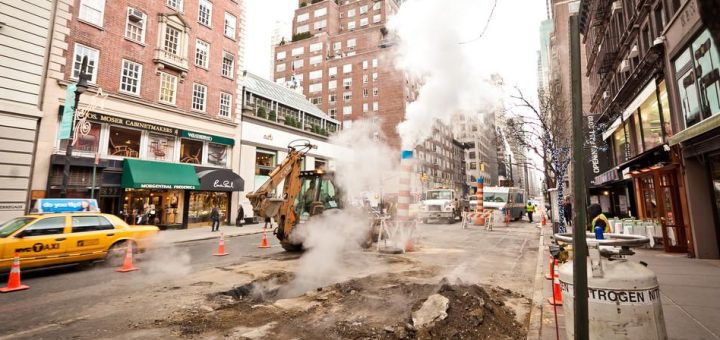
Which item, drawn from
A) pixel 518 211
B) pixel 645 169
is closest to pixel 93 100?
pixel 645 169

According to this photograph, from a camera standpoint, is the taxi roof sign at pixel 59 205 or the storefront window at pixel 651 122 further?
the storefront window at pixel 651 122

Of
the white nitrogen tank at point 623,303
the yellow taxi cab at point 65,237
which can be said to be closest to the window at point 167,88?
the yellow taxi cab at point 65,237

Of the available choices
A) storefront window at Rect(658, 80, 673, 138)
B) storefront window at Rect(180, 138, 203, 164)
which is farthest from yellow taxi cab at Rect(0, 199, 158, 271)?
storefront window at Rect(658, 80, 673, 138)

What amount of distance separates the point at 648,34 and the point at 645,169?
21.5 feet

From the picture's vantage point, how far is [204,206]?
21.0 m

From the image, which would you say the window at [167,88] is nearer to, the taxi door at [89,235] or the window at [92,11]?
the window at [92,11]

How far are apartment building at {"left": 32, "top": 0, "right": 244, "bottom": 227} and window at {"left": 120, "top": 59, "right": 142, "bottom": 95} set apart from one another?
5cm

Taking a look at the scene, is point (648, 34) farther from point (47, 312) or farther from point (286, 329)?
point (47, 312)

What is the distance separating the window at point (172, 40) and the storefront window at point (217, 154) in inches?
250

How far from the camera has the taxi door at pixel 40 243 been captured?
7.36m

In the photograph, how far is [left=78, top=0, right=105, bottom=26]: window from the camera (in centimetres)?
1650

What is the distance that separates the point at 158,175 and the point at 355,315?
1733 centimetres

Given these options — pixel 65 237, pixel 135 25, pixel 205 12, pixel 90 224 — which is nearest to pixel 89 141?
pixel 135 25

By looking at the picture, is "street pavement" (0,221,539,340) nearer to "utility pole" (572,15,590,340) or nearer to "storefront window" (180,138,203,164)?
"utility pole" (572,15,590,340)
